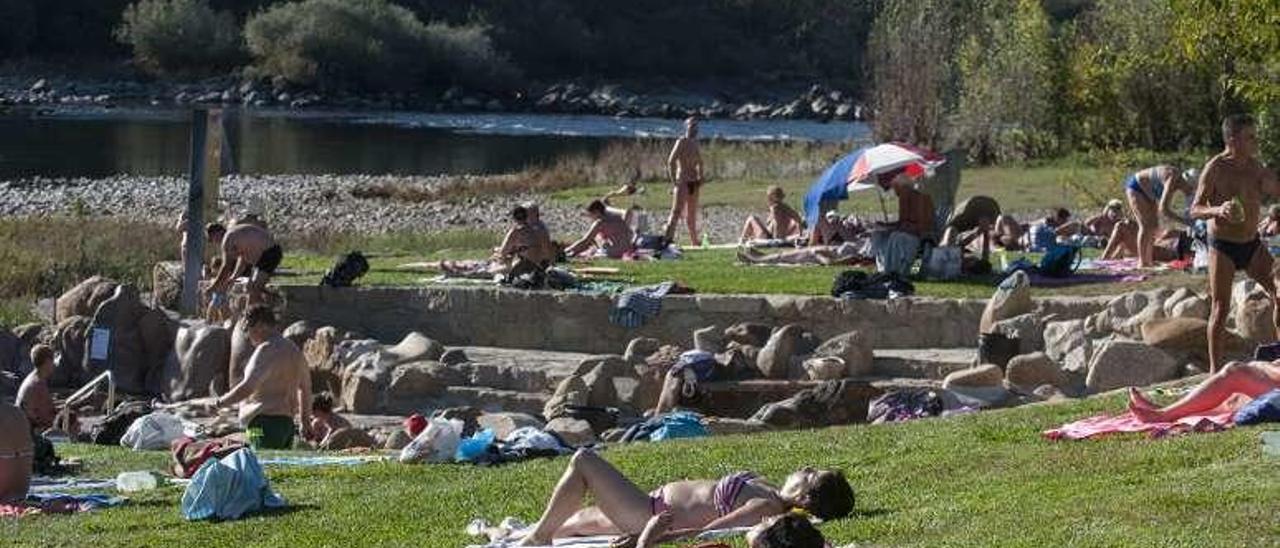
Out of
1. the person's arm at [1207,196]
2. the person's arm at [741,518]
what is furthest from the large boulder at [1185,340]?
the person's arm at [741,518]

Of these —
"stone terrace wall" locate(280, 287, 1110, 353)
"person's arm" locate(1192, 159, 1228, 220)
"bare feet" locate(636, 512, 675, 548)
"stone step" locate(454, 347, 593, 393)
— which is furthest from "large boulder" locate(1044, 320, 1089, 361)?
"bare feet" locate(636, 512, 675, 548)

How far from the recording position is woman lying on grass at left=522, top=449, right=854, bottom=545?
1077 cm

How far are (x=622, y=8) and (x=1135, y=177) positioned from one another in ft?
328

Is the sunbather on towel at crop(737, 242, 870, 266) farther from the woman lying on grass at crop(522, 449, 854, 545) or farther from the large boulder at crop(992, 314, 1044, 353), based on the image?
the woman lying on grass at crop(522, 449, 854, 545)

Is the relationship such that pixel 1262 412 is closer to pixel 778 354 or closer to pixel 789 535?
pixel 789 535

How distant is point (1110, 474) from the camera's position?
11320 mm

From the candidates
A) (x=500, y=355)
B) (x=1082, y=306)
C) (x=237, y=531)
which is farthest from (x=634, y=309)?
(x=237, y=531)

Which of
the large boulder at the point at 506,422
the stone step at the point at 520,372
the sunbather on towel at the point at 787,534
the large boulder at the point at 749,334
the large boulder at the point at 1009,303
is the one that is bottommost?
the stone step at the point at 520,372

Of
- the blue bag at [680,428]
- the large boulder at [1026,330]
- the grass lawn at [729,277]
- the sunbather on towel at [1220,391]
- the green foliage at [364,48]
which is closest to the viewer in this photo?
the sunbather on towel at [1220,391]

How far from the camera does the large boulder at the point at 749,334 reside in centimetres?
2206

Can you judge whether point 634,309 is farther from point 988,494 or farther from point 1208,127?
point 1208,127

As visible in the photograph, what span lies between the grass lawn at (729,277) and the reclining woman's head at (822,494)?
11.3 m

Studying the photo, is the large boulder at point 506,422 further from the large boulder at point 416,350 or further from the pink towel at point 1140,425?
the pink towel at point 1140,425

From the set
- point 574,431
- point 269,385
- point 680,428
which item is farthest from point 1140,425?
point 269,385
